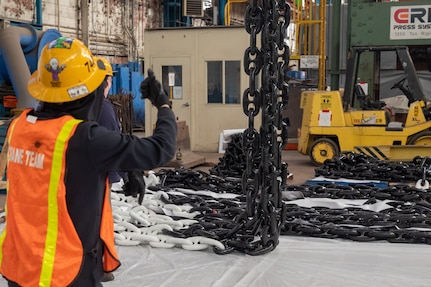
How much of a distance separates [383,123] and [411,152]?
818 mm

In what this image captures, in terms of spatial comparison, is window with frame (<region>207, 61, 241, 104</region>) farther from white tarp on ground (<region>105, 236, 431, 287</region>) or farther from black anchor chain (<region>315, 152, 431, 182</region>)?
white tarp on ground (<region>105, 236, 431, 287</region>)

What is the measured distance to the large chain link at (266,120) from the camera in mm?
3842

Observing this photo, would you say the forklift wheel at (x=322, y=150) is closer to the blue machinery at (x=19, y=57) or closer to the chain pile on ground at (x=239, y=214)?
the chain pile on ground at (x=239, y=214)

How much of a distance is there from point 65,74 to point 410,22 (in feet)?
28.8

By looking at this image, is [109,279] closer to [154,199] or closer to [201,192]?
[154,199]

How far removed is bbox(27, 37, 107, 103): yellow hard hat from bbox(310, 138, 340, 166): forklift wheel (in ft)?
26.3

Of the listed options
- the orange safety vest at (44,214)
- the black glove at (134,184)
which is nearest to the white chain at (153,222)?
the black glove at (134,184)

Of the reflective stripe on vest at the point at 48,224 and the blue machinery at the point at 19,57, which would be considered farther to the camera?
the blue machinery at the point at 19,57

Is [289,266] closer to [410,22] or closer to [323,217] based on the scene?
[323,217]

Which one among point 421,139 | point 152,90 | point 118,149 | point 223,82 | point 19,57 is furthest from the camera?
point 223,82

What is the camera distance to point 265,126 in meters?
3.94

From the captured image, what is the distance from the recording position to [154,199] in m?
5.79

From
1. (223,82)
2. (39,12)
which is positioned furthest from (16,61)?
(39,12)

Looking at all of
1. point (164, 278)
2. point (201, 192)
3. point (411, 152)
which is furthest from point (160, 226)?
point (411, 152)
